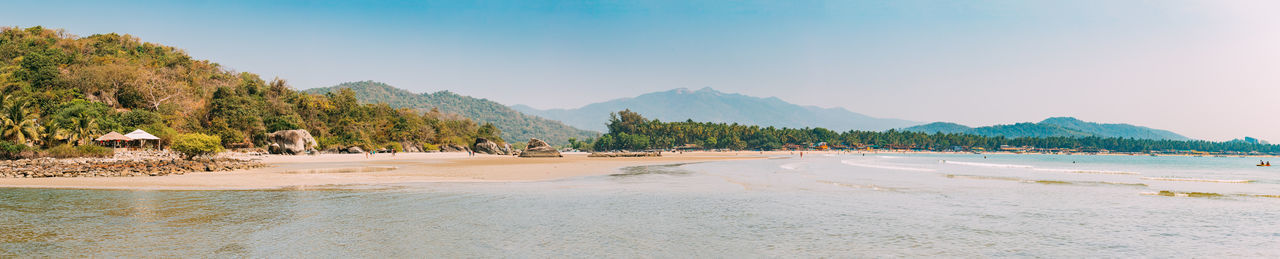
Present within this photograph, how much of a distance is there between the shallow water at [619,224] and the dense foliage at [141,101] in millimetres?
37080

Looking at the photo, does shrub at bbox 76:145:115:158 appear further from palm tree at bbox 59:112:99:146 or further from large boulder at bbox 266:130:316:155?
large boulder at bbox 266:130:316:155

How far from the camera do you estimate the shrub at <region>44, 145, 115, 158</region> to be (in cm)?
4300

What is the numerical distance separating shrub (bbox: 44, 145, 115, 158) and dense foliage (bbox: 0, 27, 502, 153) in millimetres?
2872

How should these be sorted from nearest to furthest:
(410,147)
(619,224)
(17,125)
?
(619,224) → (17,125) → (410,147)

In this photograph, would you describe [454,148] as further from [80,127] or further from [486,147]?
[80,127]

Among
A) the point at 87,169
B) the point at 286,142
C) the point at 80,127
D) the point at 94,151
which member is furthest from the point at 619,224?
the point at 286,142

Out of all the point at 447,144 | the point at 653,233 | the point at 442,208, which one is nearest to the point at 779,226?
the point at 653,233

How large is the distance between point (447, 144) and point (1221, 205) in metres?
113

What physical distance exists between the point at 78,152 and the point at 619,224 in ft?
169

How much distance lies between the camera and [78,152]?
146 feet

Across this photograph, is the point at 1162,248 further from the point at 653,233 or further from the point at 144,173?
the point at 144,173

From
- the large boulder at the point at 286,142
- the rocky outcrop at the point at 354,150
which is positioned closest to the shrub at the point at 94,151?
the large boulder at the point at 286,142

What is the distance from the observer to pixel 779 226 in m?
15.1

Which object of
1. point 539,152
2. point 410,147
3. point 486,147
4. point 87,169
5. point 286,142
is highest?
point 286,142
